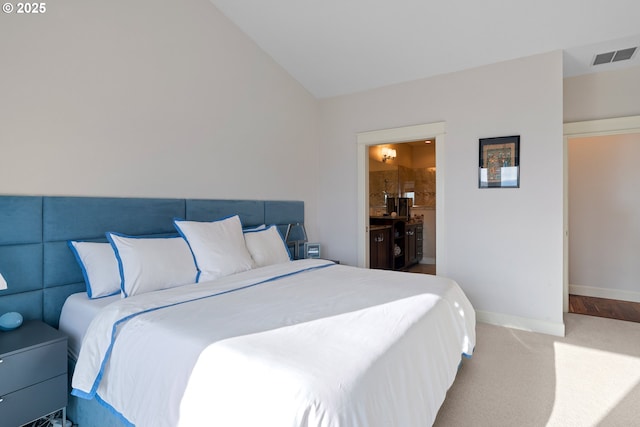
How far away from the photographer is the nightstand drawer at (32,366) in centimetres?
158

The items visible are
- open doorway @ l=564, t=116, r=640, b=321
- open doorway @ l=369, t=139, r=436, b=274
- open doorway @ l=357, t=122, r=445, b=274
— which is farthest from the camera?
open doorway @ l=369, t=139, r=436, b=274

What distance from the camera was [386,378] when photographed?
1.24m

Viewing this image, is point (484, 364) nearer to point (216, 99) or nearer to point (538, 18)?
point (538, 18)

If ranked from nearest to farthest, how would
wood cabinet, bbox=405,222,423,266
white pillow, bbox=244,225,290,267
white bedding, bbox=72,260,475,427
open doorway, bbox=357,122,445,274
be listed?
white bedding, bbox=72,260,475,427 → white pillow, bbox=244,225,290,267 → open doorway, bbox=357,122,445,274 → wood cabinet, bbox=405,222,423,266

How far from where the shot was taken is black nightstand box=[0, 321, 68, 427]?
1.59m

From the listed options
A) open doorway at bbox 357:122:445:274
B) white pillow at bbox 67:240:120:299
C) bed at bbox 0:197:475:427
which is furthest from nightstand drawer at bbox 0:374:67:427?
open doorway at bbox 357:122:445:274

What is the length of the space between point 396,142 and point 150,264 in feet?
10.2

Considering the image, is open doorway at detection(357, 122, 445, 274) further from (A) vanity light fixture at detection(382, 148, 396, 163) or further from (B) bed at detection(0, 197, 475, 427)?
(A) vanity light fixture at detection(382, 148, 396, 163)

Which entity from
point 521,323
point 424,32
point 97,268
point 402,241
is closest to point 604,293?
point 521,323

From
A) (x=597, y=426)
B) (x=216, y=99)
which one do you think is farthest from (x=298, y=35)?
(x=597, y=426)

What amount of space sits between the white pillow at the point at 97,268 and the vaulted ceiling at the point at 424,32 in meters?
2.65

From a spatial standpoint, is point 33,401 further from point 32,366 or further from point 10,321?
point 10,321

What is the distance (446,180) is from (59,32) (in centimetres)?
369

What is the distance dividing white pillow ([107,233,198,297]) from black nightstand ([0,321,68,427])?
1.46 ft
